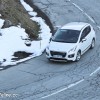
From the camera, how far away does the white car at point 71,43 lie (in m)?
25.6

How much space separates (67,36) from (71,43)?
829mm

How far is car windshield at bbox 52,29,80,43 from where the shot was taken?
26422mm

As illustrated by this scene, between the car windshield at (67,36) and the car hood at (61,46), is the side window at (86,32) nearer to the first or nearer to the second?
the car windshield at (67,36)

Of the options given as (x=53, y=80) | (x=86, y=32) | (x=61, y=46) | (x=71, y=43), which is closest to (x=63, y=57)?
(x=61, y=46)

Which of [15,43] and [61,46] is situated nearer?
[61,46]

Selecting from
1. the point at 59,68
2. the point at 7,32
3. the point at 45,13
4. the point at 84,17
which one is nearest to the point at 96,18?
the point at 84,17

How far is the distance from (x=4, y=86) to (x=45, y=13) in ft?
50.2

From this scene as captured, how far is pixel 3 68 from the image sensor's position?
2528cm

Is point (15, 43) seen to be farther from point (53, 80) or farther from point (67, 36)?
point (53, 80)

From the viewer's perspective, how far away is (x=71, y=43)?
26094mm

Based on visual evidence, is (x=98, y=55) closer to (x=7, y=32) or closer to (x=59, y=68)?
(x=59, y=68)

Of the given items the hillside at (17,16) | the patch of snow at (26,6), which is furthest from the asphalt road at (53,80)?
the patch of snow at (26,6)

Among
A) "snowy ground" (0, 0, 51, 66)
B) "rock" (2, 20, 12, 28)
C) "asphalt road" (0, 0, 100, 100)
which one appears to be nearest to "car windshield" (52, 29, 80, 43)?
"asphalt road" (0, 0, 100, 100)

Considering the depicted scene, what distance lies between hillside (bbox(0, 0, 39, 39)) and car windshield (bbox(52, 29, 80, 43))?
163 inches
